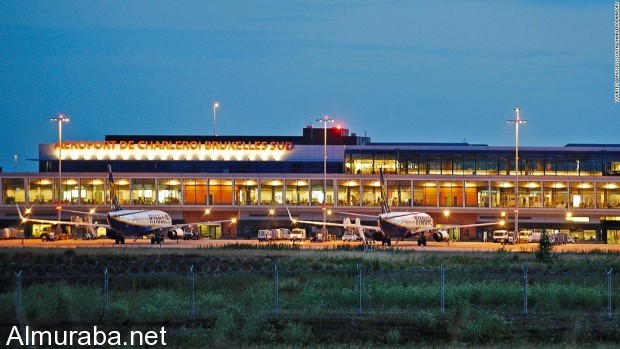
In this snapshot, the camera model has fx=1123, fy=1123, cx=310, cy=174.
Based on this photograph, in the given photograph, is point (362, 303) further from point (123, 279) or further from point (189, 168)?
point (189, 168)

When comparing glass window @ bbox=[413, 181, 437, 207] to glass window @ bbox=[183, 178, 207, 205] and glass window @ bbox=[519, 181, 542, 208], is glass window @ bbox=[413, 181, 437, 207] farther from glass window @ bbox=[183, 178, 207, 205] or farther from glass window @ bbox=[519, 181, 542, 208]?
glass window @ bbox=[183, 178, 207, 205]

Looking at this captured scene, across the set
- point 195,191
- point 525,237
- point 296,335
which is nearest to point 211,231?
point 195,191

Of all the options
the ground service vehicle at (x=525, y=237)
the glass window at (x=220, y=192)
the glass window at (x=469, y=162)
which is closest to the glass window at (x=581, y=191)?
the glass window at (x=469, y=162)

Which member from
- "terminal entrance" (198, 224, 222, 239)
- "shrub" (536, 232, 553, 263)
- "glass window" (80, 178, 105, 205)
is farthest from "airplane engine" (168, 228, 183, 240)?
"shrub" (536, 232, 553, 263)

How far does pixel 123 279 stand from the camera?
196 feet

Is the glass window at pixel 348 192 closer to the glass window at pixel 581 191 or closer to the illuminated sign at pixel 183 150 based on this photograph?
the illuminated sign at pixel 183 150

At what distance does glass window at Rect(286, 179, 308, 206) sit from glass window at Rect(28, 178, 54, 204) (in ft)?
109

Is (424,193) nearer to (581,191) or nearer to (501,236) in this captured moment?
(581,191)

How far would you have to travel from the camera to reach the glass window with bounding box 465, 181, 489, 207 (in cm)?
15400

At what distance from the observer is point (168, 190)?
519 feet

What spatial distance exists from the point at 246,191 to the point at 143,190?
14.6 m

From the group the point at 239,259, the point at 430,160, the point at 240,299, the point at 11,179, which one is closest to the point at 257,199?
the point at 430,160

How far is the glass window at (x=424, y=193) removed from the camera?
156 meters

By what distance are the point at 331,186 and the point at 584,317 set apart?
364 ft
